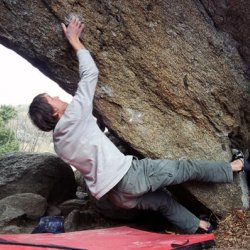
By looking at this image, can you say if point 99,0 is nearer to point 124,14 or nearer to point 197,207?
point 124,14

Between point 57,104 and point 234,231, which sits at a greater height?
point 57,104

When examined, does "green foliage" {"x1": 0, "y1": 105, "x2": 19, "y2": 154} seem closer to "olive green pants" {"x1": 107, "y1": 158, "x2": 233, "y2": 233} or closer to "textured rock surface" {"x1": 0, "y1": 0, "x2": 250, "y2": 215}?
"textured rock surface" {"x1": 0, "y1": 0, "x2": 250, "y2": 215}

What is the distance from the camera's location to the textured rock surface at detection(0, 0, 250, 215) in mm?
5195

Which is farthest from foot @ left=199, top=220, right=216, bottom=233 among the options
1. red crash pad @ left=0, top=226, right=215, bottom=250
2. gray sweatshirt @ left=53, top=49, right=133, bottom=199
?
gray sweatshirt @ left=53, top=49, right=133, bottom=199

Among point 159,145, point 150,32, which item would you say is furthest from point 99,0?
point 159,145

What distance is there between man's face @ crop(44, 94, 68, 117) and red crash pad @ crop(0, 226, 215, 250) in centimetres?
147

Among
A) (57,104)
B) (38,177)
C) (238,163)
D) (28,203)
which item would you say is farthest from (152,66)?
(38,177)

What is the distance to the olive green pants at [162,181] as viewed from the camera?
470cm

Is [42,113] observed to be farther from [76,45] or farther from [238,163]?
[238,163]

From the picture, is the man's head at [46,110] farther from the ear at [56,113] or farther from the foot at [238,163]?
the foot at [238,163]

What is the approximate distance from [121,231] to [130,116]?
5.49ft

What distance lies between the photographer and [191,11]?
5504mm

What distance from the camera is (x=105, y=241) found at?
395cm

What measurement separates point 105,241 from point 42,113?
68.4 inches
